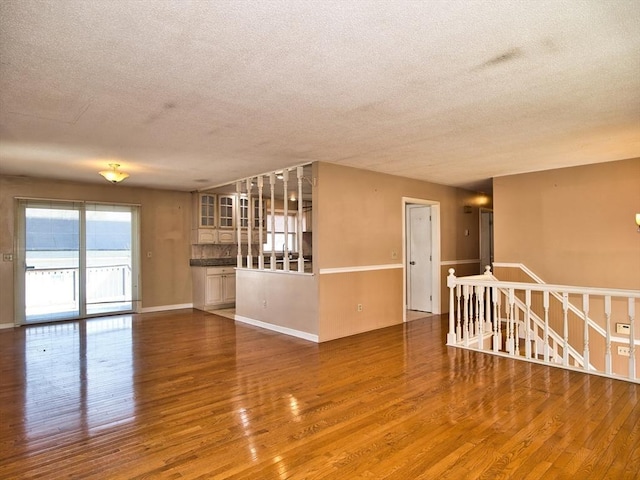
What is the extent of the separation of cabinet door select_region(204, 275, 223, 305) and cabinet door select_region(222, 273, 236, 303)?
90mm

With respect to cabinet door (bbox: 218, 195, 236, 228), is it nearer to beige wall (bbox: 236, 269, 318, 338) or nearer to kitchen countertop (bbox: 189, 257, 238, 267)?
kitchen countertop (bbox: 189, 257, 238, 267)

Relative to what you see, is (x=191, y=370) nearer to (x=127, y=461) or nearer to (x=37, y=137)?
(x=127, y=461)

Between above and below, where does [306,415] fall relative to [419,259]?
below

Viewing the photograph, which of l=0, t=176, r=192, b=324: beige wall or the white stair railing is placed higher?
l=0, t=176, r=192, b=324: beige wall

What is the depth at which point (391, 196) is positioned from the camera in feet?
21.4

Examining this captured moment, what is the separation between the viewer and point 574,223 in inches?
228

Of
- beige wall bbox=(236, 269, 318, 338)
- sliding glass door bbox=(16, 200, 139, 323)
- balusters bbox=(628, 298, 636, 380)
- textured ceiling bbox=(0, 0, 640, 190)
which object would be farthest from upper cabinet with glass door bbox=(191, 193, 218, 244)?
balusters bbox=(628, 298, 636, 380)

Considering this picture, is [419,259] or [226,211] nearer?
[419,259]

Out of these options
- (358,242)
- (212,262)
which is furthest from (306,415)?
(212,262)

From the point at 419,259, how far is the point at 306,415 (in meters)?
5.15

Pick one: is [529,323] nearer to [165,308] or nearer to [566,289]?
[566,289]

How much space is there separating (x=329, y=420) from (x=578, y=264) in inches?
189

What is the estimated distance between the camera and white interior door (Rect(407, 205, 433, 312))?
7535 mm

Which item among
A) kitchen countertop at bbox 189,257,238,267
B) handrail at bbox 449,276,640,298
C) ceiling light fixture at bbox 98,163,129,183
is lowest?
handrail at bbox 449,276,640,298
